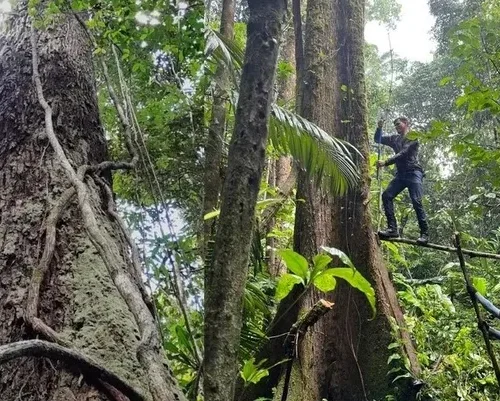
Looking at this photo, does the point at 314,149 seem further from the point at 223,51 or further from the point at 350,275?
the point at 350,275

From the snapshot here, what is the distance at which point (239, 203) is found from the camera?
153 centimetres

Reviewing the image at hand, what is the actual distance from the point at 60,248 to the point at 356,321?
273 cm

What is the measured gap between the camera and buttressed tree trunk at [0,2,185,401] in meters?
1.62

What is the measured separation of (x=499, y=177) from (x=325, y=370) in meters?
1.96

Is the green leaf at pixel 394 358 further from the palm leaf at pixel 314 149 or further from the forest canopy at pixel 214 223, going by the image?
the palm leaf at pixel 314 149

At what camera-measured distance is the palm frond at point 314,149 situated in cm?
421

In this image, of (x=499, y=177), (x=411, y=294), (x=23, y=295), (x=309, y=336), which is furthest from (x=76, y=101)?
(x=411, y=294)

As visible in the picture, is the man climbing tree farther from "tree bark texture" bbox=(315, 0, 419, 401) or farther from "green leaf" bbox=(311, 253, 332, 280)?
"green leaf" bbox=(311, 253, 332, 280)

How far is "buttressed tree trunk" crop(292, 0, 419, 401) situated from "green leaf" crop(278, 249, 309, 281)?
5.95 feet

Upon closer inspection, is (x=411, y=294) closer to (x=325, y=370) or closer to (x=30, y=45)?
(x=325, y=370)

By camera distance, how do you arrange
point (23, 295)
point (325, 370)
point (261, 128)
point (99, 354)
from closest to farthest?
point (261, 128)
point (99, 354)
point (23, 295)
point (325, 370)

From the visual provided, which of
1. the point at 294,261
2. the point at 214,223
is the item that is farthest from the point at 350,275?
the point at 214,223

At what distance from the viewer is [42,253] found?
2252 millimetres

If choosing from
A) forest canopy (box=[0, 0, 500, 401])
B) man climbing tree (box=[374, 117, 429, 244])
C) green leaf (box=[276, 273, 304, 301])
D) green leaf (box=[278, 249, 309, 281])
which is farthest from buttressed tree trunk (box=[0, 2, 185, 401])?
man climbing tree (box=[374, 117, 429, 244])
